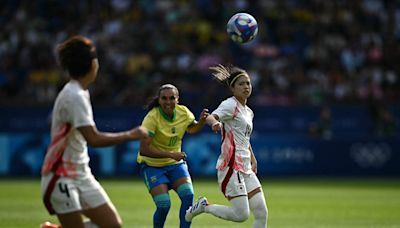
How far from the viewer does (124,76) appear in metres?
28.1

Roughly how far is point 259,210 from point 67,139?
10.4ft

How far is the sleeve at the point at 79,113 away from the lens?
26.3 ft

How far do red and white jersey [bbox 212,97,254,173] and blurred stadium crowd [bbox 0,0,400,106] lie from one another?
15.7m

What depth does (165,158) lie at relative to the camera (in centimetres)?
1147

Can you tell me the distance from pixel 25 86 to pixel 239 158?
18.5 m

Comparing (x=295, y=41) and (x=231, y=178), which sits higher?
(x=295, y=41)

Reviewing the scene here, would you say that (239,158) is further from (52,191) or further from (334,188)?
(334,188)

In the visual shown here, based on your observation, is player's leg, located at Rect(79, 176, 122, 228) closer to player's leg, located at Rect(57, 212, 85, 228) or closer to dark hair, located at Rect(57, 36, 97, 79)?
player's leg, located at Rect(57, 212, 85, 228)

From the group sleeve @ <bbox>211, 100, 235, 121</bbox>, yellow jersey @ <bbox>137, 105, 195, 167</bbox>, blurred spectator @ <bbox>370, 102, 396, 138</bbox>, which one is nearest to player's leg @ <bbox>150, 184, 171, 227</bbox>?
yellow jersey @ <bbox>137, 105, 195, 167</bbox>

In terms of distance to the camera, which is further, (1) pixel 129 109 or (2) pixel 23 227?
(1) pixel 129 109

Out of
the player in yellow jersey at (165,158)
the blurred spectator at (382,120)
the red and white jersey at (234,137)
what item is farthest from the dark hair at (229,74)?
the blurred spectator at (382,120)

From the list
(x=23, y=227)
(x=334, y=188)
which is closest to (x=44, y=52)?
(x=334, y=188)

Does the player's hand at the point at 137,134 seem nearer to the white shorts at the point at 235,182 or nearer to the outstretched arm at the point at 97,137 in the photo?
the outstretched arm at the point at 97,137

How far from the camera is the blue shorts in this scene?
11.5 m
